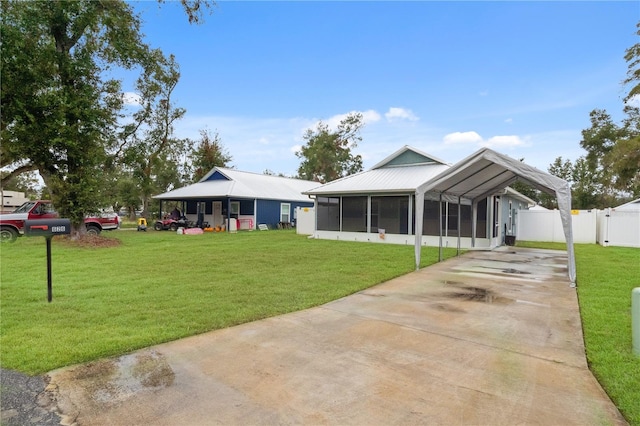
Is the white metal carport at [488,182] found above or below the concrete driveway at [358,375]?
above

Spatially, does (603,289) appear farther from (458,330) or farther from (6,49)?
(6,49)

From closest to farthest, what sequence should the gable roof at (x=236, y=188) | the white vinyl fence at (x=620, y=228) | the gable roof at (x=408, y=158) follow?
the white vinyl fence at (x=620, y=228) → the gable roof at (x=408, y=158) → the gable roof at (x=236, y=188)

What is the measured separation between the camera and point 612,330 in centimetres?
445

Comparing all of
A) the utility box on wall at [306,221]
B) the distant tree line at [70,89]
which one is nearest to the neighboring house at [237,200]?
the utility box on wall at [306,221]

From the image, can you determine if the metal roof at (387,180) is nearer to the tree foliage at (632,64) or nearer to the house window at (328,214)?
the house window at (328,214)

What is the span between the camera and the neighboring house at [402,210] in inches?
579

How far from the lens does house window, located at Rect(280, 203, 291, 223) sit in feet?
83.5

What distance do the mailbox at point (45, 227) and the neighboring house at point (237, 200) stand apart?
51.4 ft

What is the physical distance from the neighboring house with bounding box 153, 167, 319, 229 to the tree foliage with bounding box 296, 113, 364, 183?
13.9 meters

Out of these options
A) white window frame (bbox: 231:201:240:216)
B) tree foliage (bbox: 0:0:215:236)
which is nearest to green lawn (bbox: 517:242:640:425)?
tree foliage (bbox: 0:0:215:236)

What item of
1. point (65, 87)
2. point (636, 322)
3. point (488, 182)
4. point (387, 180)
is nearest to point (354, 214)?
point (387, 180)

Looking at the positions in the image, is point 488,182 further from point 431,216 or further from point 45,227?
point 45,227

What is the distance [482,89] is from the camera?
1461cm

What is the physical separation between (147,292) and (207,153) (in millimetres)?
29560
